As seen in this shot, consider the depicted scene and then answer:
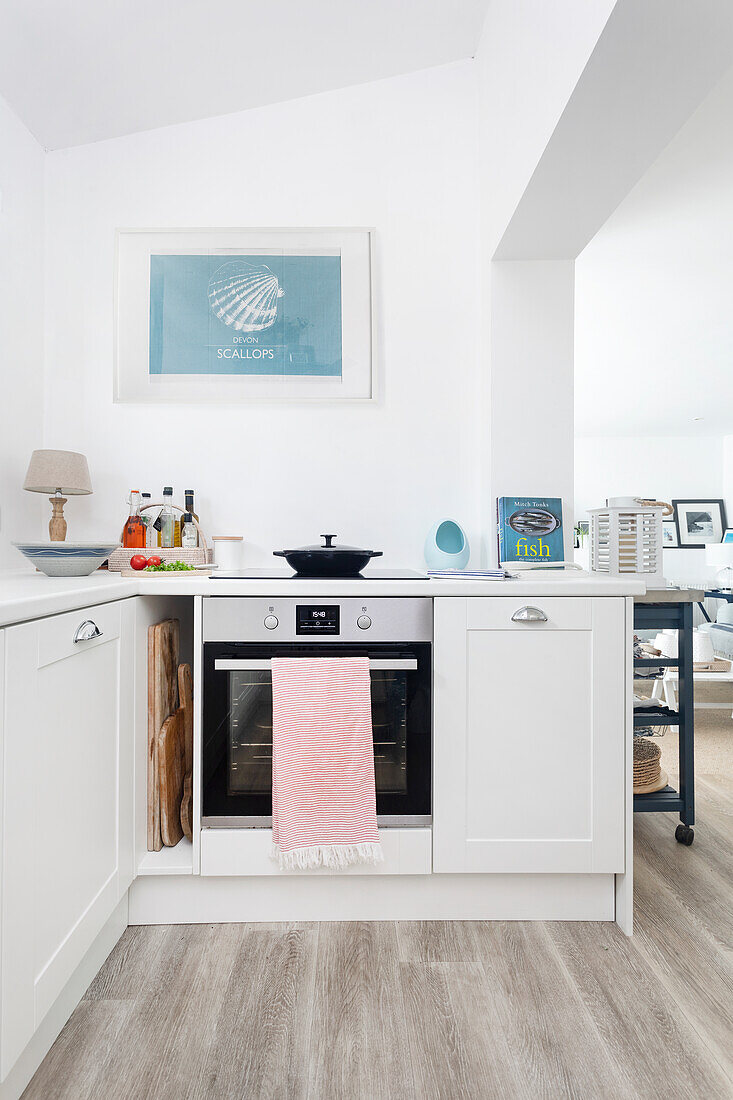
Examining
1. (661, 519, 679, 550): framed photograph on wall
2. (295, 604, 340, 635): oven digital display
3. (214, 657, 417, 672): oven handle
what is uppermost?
(661, 519, 679, 550): framed photograph on wall

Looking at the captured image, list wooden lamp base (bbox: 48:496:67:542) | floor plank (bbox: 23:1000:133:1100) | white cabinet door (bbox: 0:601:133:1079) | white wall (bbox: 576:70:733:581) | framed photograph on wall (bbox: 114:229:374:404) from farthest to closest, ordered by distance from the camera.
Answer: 1. white wall (bbox: 576:70:733:581)
2. framed photograph on wall (bbox: 114:229:374:404)
3. wooden lamp base (bbox: 48:496:67:542)
4. floor plank (bbox: 23:1000:133:1100)
5. white cabinet door (bbox: 0:601:133:1079)

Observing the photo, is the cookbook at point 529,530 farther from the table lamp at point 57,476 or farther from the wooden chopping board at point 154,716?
the table lamp at point 57,476

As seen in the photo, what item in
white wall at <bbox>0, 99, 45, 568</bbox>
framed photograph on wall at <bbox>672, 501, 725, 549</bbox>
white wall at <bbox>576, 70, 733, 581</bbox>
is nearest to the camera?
white wall at <bbox>0, 99, 45, 568</bbox>

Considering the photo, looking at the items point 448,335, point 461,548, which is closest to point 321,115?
point 448,335

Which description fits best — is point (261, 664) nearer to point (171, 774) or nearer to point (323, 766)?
point (323, 766)

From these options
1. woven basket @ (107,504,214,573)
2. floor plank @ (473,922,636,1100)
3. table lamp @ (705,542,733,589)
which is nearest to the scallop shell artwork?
woven basket @ (107,504,214,573)

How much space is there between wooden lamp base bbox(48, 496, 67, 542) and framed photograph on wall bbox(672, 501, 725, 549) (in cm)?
808

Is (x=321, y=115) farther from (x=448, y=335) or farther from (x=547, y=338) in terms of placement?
(x=547, y=338)

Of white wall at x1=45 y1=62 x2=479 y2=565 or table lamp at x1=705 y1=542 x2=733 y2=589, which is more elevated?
white wall at x1=45 y1=62 x2=479 y2=565

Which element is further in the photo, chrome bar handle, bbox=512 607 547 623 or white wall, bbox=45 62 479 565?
white wall, bbox=45 62 479 565

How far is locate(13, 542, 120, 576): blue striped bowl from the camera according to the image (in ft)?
5.95

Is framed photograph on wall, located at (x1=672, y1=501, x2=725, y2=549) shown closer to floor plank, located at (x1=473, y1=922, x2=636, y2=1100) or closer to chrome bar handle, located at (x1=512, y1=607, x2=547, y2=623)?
chrome bar handle, located at (x1=512, y1=607, x2=547, y2=623)

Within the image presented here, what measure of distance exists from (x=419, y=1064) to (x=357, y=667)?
0.84 m

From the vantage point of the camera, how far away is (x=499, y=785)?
1.77m
